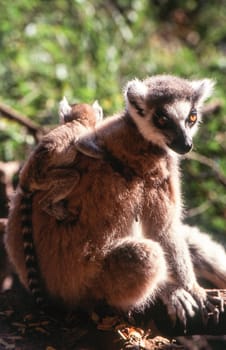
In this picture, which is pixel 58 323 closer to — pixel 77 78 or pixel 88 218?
pixel 88 218

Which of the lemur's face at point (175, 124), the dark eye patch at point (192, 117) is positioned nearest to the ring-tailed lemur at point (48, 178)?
the lemur's face at point (175, 124)

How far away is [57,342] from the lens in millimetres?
3691

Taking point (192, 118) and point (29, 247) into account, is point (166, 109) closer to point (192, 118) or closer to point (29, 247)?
point (192, 118)

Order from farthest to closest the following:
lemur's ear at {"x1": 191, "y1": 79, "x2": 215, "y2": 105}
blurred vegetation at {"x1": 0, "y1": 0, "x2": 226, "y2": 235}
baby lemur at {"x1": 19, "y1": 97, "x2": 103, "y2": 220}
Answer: blurred vegetation at {"x1": 0, "y1": 0, "x2": 226, "y2": 235}, lemur's ear at {"x1": 191, "y1": 79, "x2": 215, "y2": 105}, baby lemur at {"x1": 19, "y1": 97, "x2": 103, "y2": 220}

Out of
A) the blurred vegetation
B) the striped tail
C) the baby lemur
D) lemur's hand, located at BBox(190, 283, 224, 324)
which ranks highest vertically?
the blurred vegetation

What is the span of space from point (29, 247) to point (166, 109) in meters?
1.17

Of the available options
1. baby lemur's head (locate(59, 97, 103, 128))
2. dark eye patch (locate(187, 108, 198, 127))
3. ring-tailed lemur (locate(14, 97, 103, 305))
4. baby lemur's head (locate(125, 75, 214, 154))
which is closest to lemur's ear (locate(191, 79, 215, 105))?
baby lemur's head (locate(125, 75, 214, 154))

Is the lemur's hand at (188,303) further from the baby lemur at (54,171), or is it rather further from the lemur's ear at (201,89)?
the lemur's ear at (201,89)

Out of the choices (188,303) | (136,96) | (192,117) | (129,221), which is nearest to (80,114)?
(136,96)

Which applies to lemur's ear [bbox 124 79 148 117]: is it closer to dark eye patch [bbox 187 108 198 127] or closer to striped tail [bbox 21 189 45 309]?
dark eye patch [bbox 187 108 198 127]

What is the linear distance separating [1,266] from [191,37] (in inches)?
306

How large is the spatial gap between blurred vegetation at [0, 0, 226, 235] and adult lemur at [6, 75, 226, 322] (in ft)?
10.7

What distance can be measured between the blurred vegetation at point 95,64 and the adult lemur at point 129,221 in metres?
3.27

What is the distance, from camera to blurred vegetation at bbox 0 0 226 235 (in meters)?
7.84
